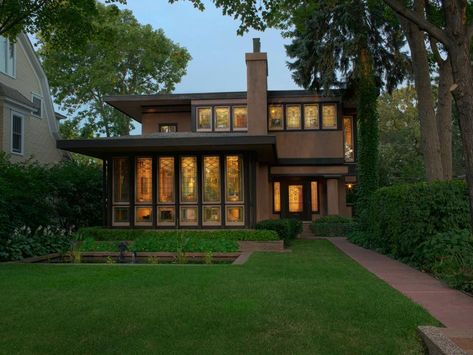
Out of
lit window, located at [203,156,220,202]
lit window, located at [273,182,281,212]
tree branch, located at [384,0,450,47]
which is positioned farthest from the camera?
lit window, located at [273,182,281,212]

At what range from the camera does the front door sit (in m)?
25.0

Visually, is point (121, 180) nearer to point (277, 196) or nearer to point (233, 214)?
point (233, 214)

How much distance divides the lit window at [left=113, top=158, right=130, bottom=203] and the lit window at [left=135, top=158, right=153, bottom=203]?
13.6 inches

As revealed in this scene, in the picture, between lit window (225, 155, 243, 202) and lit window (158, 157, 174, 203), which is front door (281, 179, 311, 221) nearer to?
lit window (225, 155, 243, 202)

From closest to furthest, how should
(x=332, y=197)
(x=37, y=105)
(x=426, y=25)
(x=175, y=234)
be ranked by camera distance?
(x=426, y=25), (x=175, y=234), (x=37, y=105), (x=332, y=197)

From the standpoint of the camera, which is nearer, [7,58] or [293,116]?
[7,58]

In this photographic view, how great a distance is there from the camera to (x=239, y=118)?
896 inches

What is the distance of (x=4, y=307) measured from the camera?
673 centimetres

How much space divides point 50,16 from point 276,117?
44.7 feet

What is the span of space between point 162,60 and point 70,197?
60.0 feet

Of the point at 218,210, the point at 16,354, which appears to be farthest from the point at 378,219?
the point at 16,354

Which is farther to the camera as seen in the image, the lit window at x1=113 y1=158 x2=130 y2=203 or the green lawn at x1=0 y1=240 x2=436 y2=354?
the lit window at x1=113 y1=158 x2=130 y2=203

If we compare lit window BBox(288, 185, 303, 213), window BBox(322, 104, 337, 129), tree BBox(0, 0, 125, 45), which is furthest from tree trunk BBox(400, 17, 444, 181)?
lit window BBox(288, 185, 303, 213)

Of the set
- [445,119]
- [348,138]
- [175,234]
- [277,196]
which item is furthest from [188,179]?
[348,138]
